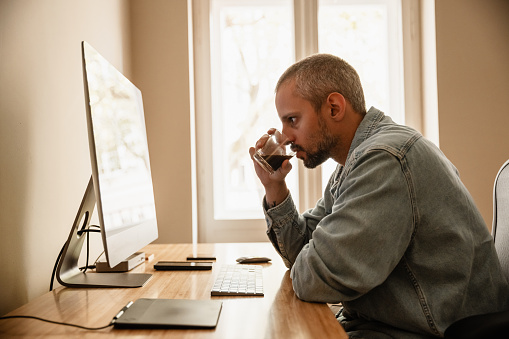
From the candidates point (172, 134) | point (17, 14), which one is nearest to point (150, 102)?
point (172, 134)

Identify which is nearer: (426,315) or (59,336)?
(59,336)

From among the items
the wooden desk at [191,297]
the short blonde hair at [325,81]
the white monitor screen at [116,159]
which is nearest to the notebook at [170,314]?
the wooden desk at [191,297]

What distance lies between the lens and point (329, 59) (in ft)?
4.07

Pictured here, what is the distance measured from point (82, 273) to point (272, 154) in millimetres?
668

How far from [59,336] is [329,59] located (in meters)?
0.96

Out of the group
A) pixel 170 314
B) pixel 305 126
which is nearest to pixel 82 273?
pixel 170 314

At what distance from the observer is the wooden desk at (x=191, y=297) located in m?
0.76

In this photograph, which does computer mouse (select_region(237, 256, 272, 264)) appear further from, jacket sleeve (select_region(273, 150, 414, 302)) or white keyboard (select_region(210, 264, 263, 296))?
jacket sleeve (select_region(273, 150, 414, 302))

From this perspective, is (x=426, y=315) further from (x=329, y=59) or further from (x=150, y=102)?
(x=150, y=102)

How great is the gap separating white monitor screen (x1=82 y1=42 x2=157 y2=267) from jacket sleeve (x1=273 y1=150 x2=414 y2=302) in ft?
1.52

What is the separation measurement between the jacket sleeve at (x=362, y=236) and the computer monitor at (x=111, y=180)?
47cm

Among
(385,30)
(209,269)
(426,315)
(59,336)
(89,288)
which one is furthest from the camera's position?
(385,30)

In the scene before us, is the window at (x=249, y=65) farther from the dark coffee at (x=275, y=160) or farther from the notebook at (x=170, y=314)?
the notebook at (x=170, y=314)

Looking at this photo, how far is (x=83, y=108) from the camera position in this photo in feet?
5.02
